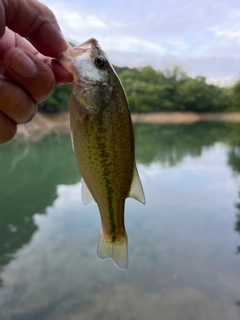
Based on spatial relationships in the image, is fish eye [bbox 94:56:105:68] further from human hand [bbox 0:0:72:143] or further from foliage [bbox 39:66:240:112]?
foliage [bbox 39:66:240:112]

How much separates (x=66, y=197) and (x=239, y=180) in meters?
6.26

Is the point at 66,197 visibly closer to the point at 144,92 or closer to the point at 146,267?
the point at 146,267

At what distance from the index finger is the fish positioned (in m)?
0.12

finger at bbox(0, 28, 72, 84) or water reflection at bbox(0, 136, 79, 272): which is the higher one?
finger at bbox(0, 28, 72, 84)

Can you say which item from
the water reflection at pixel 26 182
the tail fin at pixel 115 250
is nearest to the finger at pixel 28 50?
the tail fin at pixel 115 250

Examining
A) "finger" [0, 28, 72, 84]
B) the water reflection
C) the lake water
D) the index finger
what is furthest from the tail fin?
the water reflection

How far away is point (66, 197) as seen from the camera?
9.20 metres

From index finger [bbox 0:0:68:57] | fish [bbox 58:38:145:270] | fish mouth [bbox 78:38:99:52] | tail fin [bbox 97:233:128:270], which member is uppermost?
index finger [bbox 0:0:68:57]

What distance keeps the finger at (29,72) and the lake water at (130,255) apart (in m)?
3.83

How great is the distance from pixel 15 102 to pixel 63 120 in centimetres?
2844

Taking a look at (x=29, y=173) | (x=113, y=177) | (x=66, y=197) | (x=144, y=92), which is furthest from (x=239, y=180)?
(x=144, y=92)

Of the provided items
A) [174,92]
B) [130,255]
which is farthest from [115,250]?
[174,92]

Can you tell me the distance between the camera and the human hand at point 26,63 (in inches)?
49.2

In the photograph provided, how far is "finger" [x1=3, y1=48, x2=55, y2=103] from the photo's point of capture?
4.04 ft
